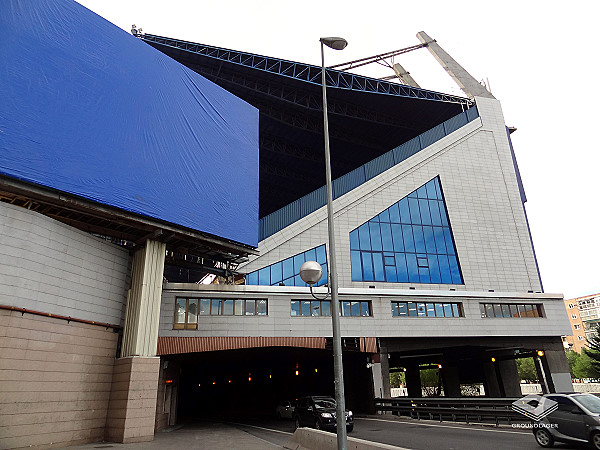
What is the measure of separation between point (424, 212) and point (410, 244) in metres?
3.79

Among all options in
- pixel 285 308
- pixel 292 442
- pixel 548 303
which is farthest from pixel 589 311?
pixel 292 442

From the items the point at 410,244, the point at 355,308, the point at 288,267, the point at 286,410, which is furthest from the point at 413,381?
the point at 288,267

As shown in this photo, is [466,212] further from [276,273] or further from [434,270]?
[276,273]

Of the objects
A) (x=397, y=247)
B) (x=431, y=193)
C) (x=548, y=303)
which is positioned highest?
(x=431, y=193)

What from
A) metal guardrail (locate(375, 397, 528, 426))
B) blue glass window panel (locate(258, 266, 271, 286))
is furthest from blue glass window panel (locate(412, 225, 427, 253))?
blue glass window panel (locate(258, 266, 271, 286))

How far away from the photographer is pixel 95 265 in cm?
2008

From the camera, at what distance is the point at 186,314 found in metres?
25.7

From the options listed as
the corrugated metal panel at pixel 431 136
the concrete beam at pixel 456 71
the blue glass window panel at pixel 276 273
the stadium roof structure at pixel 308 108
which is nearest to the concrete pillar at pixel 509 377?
the corrugated metal panel at pixel 431 136

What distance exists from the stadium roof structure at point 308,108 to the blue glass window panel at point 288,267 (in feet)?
76.3

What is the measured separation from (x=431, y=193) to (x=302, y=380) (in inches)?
950

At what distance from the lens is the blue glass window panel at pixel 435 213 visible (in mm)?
37588

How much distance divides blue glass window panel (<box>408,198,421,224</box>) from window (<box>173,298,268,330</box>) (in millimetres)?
17252

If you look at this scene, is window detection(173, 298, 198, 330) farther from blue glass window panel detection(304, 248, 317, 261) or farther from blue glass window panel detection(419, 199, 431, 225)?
blue glass window panel detection(419, 199, 431, 225)

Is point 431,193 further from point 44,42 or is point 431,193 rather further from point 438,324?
point 44,42
